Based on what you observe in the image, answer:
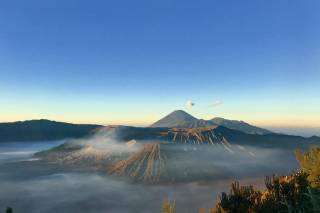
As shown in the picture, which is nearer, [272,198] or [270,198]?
[270,198]

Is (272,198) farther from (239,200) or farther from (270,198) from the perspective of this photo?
(239,200)

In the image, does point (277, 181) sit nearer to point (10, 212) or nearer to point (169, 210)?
point (169, 210)

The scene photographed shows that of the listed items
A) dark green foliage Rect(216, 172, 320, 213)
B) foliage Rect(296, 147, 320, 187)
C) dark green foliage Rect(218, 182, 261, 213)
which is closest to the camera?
dark green foliage Rect(216, 172, 320, 213)

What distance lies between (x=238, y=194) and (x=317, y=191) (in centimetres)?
1234

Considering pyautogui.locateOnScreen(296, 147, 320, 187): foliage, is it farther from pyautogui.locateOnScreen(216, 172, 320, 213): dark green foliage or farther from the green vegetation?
pyautogui.locateOnScreen(216, 172, 320, 213): dark green foliage

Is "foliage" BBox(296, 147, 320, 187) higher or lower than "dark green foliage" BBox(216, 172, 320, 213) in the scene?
higher

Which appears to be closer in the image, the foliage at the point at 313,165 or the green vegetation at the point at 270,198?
the green vegetation at the point at 270,198

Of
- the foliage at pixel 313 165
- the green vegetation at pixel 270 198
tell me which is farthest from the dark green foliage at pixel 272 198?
the foliage at pixel 313 165

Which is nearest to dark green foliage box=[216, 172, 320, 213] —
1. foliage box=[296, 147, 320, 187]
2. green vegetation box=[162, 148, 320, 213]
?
green vegetation box=[162, 148, 320, 213]

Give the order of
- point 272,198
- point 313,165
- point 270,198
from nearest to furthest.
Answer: point 270,198 → point 272,198 → point 313,165

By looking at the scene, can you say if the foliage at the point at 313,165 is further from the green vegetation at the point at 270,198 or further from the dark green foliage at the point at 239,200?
the dark green foliage at the point at 239,200

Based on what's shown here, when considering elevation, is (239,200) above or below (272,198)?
below

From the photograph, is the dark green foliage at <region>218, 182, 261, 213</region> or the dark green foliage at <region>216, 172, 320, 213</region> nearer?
the dark green foliage at <region>216, 172, 320, 213</region>

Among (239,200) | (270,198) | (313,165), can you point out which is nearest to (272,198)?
(270,198)
